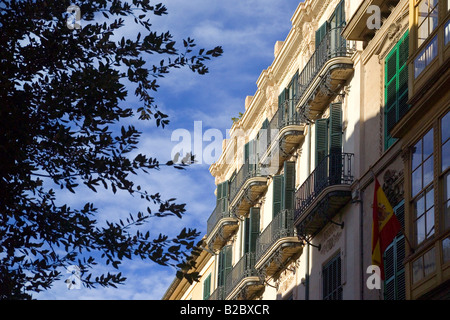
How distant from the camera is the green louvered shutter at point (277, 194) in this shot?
2766 cm

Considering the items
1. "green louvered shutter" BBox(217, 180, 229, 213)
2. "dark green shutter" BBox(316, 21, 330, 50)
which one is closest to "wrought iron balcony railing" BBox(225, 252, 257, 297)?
"green louvered shutter" BBox(217, 180, 229, 213)

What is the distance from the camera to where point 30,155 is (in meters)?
11.6

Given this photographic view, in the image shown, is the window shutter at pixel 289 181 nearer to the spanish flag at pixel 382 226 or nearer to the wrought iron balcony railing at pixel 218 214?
the wrought iron balcony railing at pixel 218 214

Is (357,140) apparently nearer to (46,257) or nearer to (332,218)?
(332,218)

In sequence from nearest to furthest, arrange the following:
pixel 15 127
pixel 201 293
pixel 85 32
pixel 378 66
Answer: pixel 15 127, pixel 85 32, pixel 378 66, pixel 201 293

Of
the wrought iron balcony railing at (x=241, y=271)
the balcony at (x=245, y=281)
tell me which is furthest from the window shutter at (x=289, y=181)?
the wrought iron balcony railing at (x=241, y=271)

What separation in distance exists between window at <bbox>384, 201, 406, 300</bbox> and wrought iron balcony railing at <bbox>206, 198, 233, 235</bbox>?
15.7m

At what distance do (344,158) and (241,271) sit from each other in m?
9.78

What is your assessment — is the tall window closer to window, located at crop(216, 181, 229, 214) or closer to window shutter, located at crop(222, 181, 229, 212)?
window, located at crop(216, 181, 229, 214)

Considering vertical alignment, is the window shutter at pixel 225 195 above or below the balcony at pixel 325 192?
above

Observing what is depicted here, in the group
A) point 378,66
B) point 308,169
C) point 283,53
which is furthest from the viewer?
point 283,53

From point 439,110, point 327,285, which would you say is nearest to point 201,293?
point 327,285

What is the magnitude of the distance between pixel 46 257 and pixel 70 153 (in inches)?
54.4

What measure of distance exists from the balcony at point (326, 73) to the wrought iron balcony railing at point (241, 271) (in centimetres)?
645
